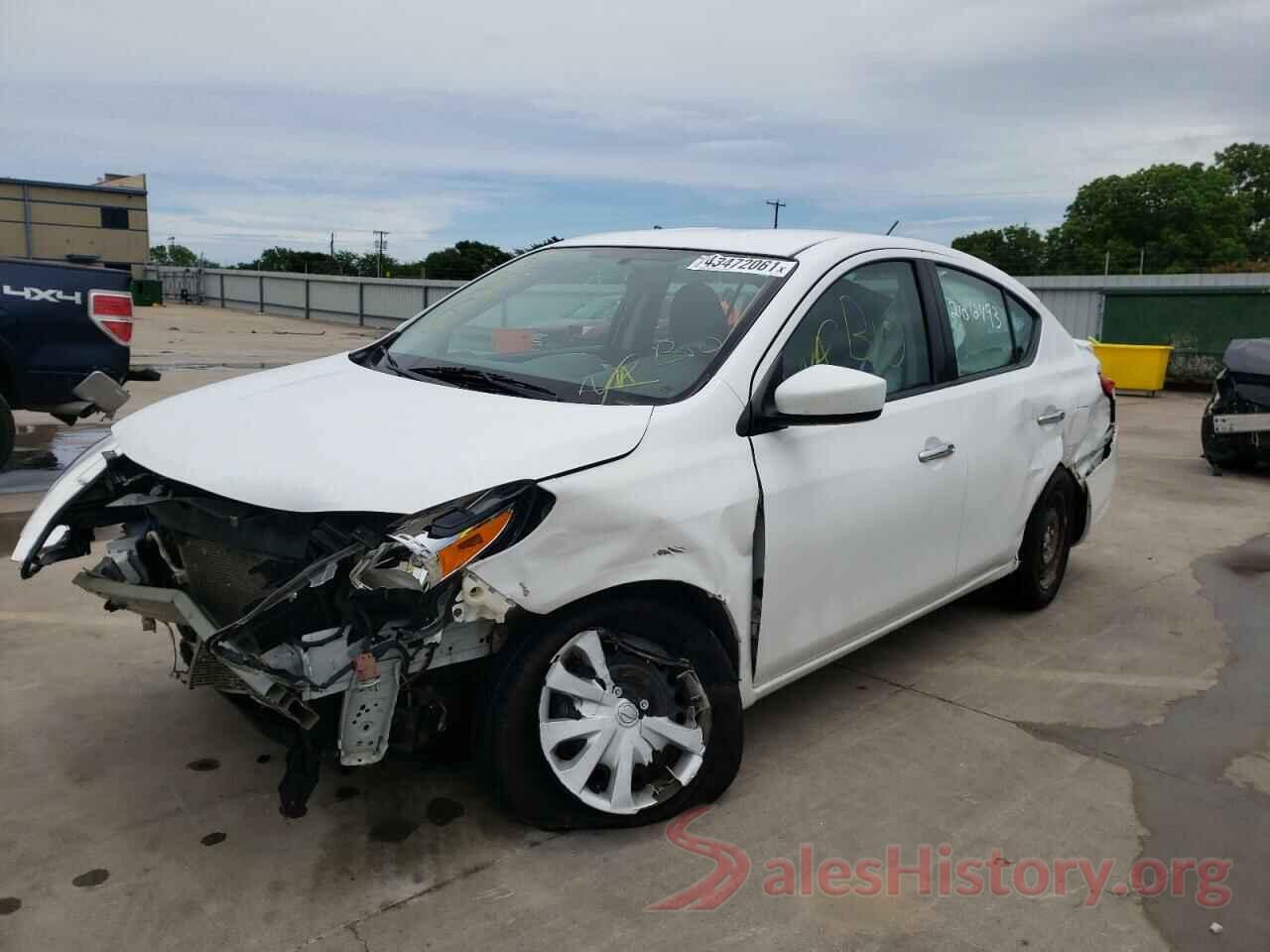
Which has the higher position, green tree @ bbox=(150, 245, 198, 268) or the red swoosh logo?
green tree @ bbox=(150, 245, 198, 268)

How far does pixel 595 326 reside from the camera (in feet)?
11.8

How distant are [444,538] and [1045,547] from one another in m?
3.44

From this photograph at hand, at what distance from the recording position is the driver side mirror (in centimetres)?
307

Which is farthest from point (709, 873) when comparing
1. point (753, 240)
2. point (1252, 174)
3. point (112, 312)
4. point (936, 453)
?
point (1252, 174)

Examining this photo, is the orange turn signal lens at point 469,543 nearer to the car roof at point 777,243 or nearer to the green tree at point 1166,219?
the car roof at point 777,243

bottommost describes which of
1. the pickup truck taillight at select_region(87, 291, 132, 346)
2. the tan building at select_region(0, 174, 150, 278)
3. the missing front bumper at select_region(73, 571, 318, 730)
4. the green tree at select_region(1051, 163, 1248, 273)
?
the missing front bumper at select_region(73, 571, 318, 730)

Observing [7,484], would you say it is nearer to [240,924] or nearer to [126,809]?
[126,809]

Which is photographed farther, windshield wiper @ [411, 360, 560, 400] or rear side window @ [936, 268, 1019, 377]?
rear side window @ [936, 268, 1019, 377]

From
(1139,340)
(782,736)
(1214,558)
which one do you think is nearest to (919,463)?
(782,736)

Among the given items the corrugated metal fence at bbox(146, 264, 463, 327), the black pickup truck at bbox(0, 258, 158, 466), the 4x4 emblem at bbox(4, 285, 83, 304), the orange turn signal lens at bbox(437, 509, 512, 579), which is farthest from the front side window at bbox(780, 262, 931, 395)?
the corrugated metal fence at bbox(146, 264, 463, 327)

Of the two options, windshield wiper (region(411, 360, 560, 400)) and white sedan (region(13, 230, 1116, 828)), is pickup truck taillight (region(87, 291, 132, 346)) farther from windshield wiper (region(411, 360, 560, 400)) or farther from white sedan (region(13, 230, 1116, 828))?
windshield wiper (region(411, 360, 560, 400))

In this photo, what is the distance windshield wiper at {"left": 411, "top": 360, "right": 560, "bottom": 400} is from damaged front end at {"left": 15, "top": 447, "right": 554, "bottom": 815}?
2.11ft

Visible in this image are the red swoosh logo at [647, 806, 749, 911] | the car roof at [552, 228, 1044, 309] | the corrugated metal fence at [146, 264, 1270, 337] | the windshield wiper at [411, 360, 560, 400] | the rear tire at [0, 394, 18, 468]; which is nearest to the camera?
the red swoosh logo at [647, 806, 749, 911]

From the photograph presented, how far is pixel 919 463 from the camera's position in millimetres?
3750
